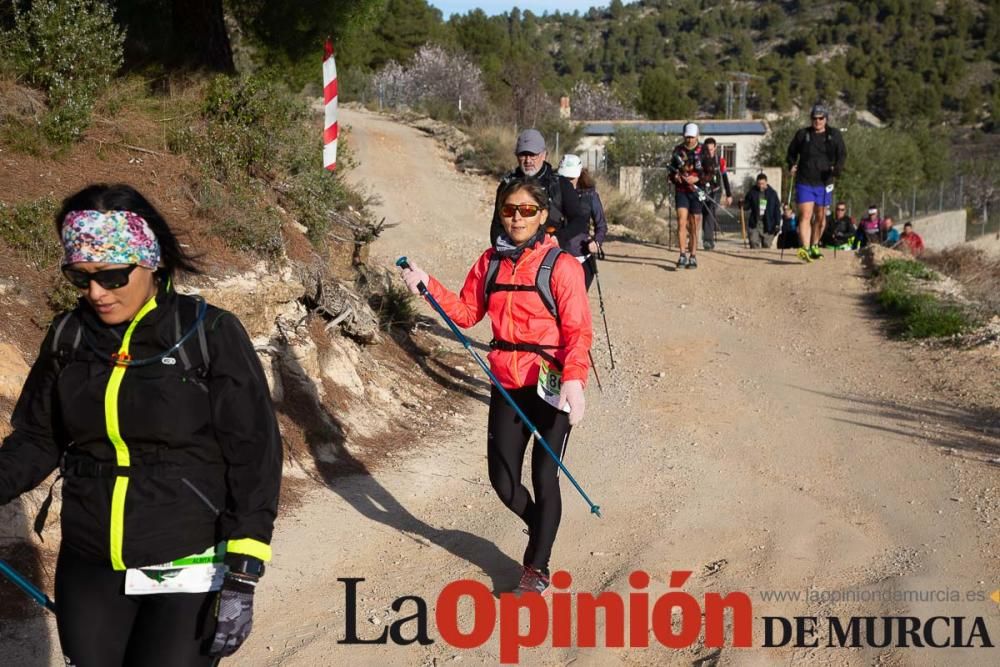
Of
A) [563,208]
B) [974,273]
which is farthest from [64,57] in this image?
[974,273]

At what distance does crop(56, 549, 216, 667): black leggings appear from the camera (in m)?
2.85

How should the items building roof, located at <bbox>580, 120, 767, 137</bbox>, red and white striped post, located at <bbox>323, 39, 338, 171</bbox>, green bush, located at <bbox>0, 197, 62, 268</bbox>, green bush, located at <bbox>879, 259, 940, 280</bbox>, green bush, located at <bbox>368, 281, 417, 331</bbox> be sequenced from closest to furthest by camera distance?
green bush, located at <bbox>0, 197, 62, 268</bbox>
green bush, located at <bbox>368, 281, 417, 331</bbox>
red and white striped post, located at <bbox>323, 39, 338, 171</bbox>
green bush, located at <bbox>879, 259, 940, 280</bbox>
building roof, located at <bbox>580, 120, 767, 137</bbox>

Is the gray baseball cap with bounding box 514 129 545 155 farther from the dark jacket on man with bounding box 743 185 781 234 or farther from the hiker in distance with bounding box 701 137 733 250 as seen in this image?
the dark jacket on man with bounding box 743 185 781 234

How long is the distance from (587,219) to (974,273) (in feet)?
30.1

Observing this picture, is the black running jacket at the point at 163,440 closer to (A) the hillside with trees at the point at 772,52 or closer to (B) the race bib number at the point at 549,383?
(B) the race bib number at the point at 549,383

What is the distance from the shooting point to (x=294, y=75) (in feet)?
50.9

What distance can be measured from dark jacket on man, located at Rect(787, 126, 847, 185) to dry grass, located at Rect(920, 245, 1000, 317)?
88.4 inches

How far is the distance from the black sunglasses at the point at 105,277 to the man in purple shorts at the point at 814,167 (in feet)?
39.1

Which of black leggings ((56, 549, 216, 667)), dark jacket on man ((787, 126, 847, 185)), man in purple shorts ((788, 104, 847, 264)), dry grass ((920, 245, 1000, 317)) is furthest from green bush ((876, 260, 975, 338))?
black leggings ((56, 549, 216, 667))

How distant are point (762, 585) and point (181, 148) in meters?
6.08

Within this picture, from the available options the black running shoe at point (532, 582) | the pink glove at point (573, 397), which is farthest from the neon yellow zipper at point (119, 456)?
the black running shoe at point (532, 582)

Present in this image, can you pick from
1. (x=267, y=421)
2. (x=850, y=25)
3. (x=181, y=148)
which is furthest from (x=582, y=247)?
(x=850, y=25)

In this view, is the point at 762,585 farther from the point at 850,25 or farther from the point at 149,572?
the point at 850,25

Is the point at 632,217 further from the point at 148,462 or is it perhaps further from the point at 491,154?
the point at 148,462
